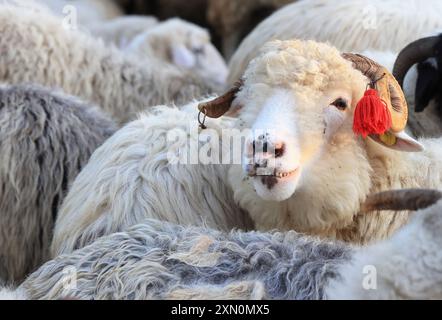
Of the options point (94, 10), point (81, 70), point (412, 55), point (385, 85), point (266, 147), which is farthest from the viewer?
point (94, 10)

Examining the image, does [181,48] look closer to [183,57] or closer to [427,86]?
[183,57]

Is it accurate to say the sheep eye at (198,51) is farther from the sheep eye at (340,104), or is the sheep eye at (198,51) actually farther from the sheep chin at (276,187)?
the sheep chin at (276,187)

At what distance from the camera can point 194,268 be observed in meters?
2.96

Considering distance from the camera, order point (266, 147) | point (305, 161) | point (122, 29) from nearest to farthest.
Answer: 1. point (266, 147)
2. point (305, 161)
3. point (122, 29)

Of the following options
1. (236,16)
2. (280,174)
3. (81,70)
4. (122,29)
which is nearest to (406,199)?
(280,174)

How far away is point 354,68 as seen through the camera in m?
3.57

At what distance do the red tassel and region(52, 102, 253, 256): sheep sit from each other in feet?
2.20

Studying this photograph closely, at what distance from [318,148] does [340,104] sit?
212 mm

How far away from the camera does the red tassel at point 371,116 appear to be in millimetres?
3350

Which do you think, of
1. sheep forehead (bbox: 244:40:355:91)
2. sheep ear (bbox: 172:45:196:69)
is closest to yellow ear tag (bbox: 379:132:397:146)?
sheep forehead (bbox: 244:40:355:91)
